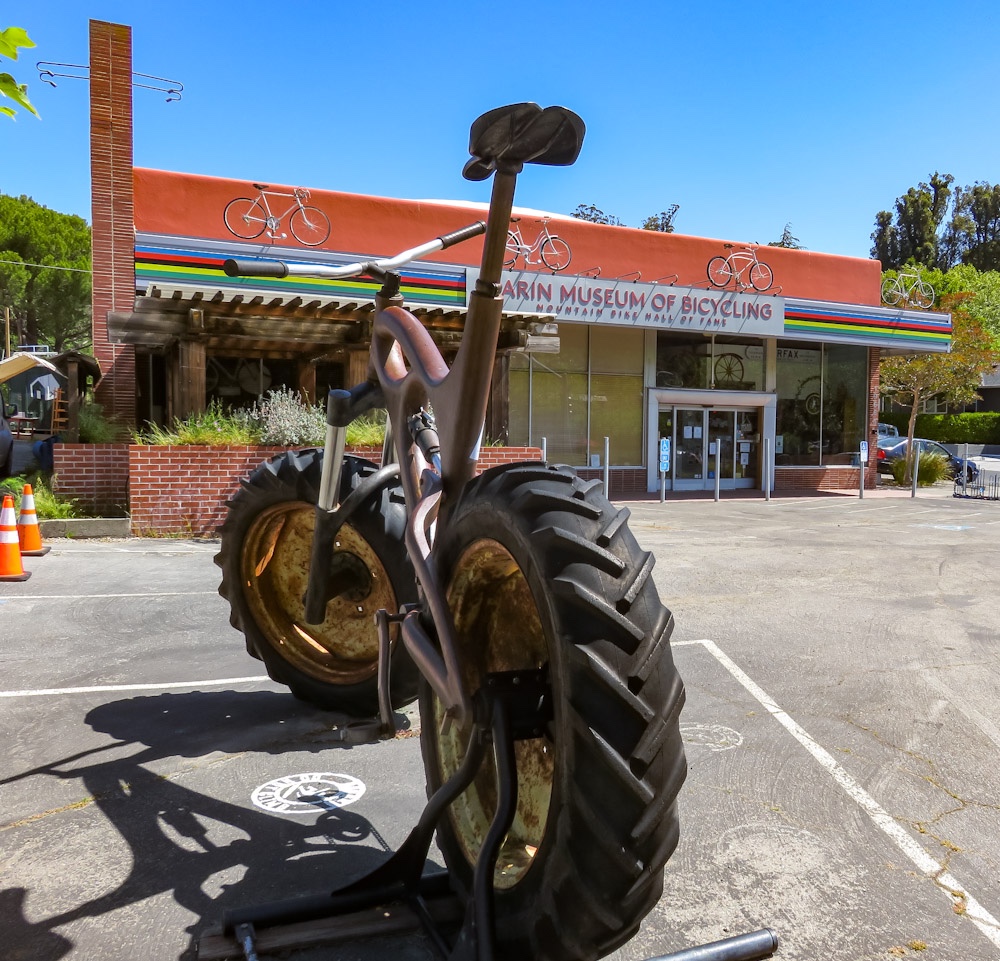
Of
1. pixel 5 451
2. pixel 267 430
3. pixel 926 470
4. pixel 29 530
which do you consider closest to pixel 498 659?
pixel 29 530

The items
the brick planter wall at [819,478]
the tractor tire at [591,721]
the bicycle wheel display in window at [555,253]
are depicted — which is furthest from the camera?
the brick planter wall at [819,478]

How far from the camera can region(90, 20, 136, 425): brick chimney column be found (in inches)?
598

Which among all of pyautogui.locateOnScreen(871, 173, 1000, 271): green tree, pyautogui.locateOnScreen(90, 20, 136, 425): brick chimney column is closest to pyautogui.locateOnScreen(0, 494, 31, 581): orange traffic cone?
pyautogui.locateOnScreen(90, 20, 136, 425): brick chimney column

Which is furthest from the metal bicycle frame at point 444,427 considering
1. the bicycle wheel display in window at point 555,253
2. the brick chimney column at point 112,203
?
the bicycle wheel display in window at point 555,253

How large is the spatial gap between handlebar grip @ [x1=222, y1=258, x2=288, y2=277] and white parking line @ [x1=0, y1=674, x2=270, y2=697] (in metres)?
2.72

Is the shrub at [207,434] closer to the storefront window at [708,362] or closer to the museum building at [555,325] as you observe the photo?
the museum building at [555,325]

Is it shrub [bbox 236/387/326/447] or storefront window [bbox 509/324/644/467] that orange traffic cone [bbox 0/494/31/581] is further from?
storefront window [bbox 509/324/644/467]

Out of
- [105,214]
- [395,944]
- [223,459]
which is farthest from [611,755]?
[105,214]

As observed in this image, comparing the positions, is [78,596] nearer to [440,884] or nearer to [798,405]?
[440,884]

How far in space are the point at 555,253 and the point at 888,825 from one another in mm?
16880

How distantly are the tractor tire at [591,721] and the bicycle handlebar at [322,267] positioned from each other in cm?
115

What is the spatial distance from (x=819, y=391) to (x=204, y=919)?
23812 millimetres

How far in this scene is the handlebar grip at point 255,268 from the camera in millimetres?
2707

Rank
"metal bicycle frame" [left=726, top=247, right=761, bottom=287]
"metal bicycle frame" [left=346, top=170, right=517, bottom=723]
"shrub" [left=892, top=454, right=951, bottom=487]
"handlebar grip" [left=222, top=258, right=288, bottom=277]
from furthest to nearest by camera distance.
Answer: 1. "shrub" [left=892, top=454, right=951, bottom=487]
2. "metal bicycle frame" [left=726, top=247, right=761, bottom=287]
3. "handlebar grip" [left=222, top=258, right=288, bottom=277]
4. "metal bicycle frame" [left=346, top=170, right=517, bottom=723]
